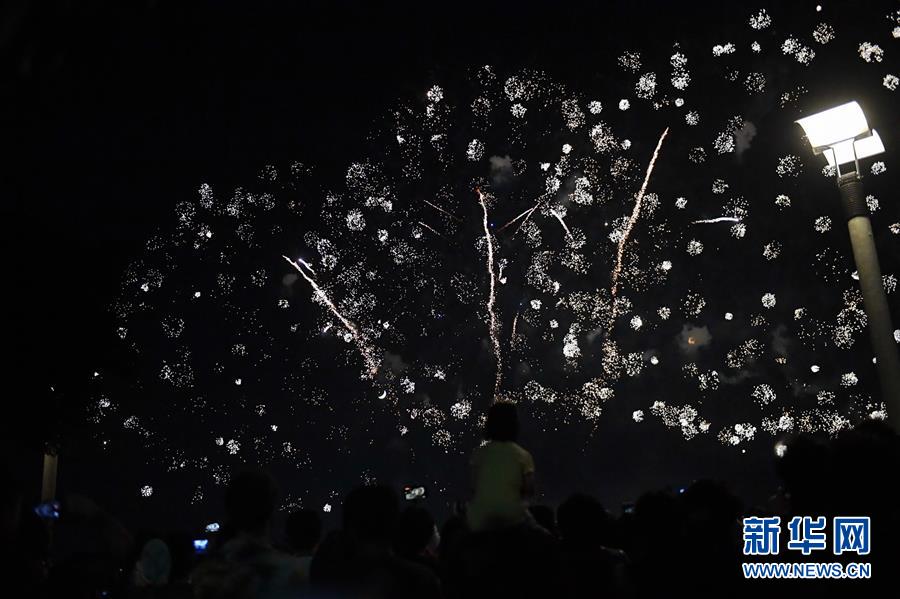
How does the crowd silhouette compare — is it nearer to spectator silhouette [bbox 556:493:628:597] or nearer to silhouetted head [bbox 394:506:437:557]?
spectator silhouette [bbox 556:493:628:597]

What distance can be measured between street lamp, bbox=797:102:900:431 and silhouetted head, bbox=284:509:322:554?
5411 millimetres

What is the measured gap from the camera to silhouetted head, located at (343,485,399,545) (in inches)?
152

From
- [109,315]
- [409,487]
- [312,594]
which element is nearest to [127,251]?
[109,315]

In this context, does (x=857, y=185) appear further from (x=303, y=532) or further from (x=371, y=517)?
(x=303, y=532)

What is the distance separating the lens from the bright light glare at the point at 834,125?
7.18m

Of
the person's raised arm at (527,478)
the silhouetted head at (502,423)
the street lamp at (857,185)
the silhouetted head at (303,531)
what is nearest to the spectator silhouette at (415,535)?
the silhouetted head at (502,423)

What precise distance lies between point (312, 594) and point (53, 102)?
307 cm

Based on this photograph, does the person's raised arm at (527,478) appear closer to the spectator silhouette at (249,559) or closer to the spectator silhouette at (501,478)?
the spectator silhouette at (501,478)

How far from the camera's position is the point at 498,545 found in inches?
175

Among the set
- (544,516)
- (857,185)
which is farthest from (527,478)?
(857,185)

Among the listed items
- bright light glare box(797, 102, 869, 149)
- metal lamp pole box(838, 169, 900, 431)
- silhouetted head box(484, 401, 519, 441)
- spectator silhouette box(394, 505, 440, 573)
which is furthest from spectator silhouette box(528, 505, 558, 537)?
bright light glare box(797, 102, 869, 149)

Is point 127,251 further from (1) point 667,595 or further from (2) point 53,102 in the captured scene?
(1) point 667,595

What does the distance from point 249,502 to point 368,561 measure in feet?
2.57

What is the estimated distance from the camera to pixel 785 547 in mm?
3910
